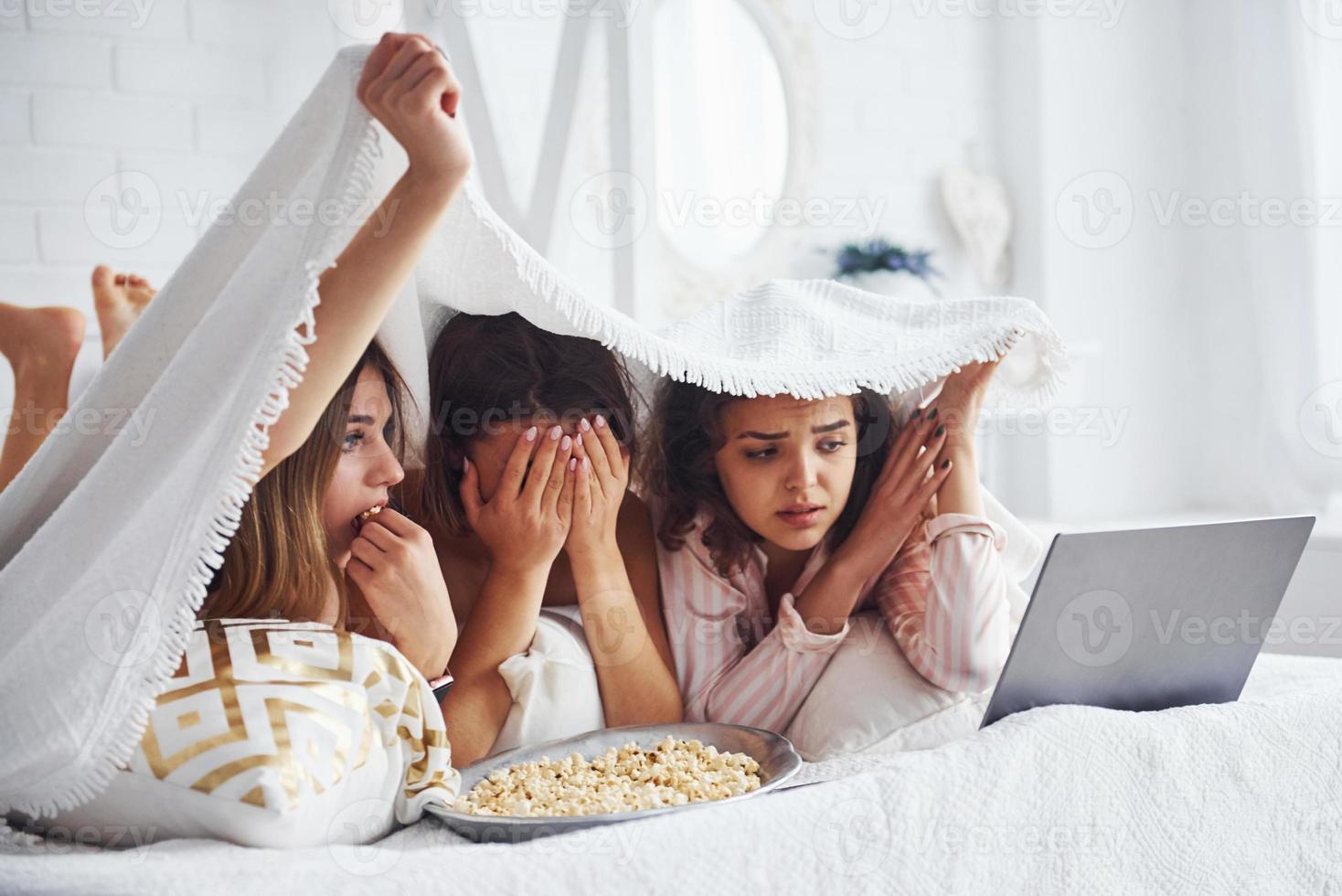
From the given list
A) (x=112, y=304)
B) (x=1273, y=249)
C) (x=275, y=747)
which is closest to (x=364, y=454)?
(x=275, y=747)

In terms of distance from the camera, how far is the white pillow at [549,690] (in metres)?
1.00

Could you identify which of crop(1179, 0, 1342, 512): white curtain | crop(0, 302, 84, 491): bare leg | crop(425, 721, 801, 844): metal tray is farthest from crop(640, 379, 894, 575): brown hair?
Result: crop(1179, 0, 1342, 512): white curtain

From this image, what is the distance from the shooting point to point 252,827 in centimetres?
69

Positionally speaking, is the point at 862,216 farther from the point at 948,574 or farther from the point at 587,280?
the point at 948,574

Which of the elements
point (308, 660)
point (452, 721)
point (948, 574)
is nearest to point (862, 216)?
point (948, 574)

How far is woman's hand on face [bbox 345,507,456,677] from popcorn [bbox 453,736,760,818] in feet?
0.41

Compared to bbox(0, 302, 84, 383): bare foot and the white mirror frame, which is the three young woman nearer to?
bbox(0, 302, 84, 383): bare foot

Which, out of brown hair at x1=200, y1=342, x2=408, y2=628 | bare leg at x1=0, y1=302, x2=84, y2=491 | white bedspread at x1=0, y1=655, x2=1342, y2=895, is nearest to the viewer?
white bedspread at x1=0, y1=655, x2=1342, y2=895

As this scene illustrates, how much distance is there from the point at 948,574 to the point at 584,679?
35cm

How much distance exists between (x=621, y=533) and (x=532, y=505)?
0.59 ft

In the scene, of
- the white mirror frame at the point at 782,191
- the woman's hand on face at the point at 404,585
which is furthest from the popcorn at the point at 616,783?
the white mirror frame at the point at 782,191

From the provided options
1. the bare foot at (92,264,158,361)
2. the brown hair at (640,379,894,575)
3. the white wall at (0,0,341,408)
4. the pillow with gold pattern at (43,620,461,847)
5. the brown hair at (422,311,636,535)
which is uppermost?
the white wall at (0,0,341,408)

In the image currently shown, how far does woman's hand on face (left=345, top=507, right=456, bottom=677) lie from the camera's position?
3.08 feet

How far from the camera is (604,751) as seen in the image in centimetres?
95
